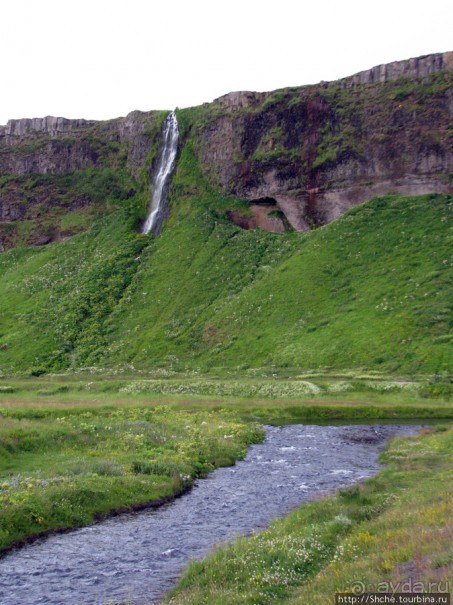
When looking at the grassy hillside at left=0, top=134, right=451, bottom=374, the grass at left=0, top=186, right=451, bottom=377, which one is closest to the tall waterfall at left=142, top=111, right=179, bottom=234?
the grassy hillside at left=0, top=134, right=451, bottom=374

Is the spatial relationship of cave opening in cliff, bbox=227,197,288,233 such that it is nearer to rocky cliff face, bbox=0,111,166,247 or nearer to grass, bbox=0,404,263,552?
rocky cliff face, bbox=0,111,166,247

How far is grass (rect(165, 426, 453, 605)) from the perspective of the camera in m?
13.3

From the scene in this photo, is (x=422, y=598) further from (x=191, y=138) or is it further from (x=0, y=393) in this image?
(x=191, y=138)

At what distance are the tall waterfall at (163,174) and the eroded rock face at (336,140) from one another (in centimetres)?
758

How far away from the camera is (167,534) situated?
23.6 m

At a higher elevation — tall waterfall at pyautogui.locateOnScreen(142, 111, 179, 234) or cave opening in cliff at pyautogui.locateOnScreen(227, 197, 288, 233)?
tall waterfall at pyautogui.locateOnScreen(142, 111, 179, 234)

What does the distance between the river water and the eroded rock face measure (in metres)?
77.5

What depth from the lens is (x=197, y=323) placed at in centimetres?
9012

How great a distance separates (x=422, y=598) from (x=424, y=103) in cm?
10736

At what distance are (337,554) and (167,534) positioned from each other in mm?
8795

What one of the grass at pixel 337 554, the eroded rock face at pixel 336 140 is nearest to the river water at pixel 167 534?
the grass at pixel 337 554

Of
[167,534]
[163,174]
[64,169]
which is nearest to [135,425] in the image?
[167,534]

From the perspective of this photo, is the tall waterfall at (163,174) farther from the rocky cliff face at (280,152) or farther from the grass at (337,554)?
the grass at (337,554)

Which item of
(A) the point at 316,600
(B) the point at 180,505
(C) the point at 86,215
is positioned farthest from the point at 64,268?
(A) the point at 316,600
